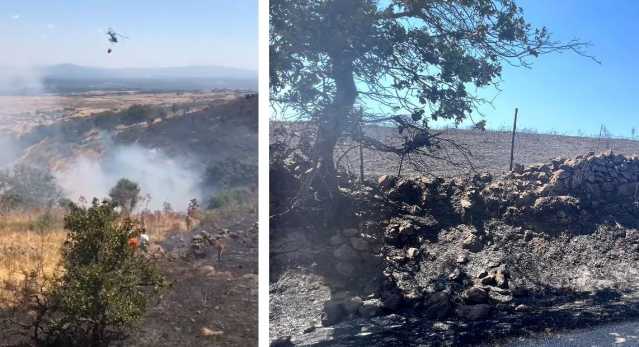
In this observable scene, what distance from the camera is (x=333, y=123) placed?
3855mm

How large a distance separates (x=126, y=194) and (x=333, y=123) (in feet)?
4.47

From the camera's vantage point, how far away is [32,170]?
10.8 feet

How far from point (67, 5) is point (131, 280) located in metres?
1.65

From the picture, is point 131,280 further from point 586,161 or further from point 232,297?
point 586,161

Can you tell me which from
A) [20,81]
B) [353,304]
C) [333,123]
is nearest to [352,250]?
[353,304]

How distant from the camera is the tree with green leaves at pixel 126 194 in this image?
3516 millimetres

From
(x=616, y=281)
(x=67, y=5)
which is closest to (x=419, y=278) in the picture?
(x=616, y=281)

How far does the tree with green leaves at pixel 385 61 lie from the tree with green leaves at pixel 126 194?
103 cm

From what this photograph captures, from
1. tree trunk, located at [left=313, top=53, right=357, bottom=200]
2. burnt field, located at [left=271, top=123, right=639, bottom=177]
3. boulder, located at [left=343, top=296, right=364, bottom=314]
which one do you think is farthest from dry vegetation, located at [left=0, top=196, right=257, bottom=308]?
boulder, located at [left=343, top=296, right=364, bottom=314]

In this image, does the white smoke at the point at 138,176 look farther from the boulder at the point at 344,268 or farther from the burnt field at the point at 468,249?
the boulder at the point at 344,268

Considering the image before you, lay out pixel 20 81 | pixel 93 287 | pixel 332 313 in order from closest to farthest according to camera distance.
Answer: pixel 20 81 → pixel 93 287 → pixel 332 313

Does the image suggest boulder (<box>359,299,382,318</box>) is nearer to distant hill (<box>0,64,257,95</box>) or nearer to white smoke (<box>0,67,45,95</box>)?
distant hill (<box>0,64,257,95</box>)

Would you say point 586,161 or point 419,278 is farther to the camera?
point 586,161

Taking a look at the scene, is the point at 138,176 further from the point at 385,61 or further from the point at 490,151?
the point at 490,151
